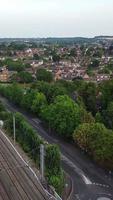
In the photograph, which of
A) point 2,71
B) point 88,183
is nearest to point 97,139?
point 88,183

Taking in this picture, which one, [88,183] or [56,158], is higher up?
[56,158]

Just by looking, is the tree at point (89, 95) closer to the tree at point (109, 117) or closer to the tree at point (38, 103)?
the tree at point (38, 103)

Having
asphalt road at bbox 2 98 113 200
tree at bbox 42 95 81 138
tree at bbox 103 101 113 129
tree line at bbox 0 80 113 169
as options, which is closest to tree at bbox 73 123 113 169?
tree line at bbox 0 80 113 169

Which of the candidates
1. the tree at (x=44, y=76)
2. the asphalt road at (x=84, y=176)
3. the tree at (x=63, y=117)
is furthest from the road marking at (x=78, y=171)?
the tree at (x=44, y=76)

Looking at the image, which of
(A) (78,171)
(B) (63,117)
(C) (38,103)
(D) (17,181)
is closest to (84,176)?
(A) (78,171)

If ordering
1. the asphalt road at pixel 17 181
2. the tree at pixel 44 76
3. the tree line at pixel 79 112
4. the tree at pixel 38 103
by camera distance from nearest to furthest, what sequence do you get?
the asphalt road at pixel 17 181, the tree line at pixel 79 112, the tree at pixel 38 103, the tree at pixel 44 76

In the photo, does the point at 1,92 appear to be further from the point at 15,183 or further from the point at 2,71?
the point at 15,183
